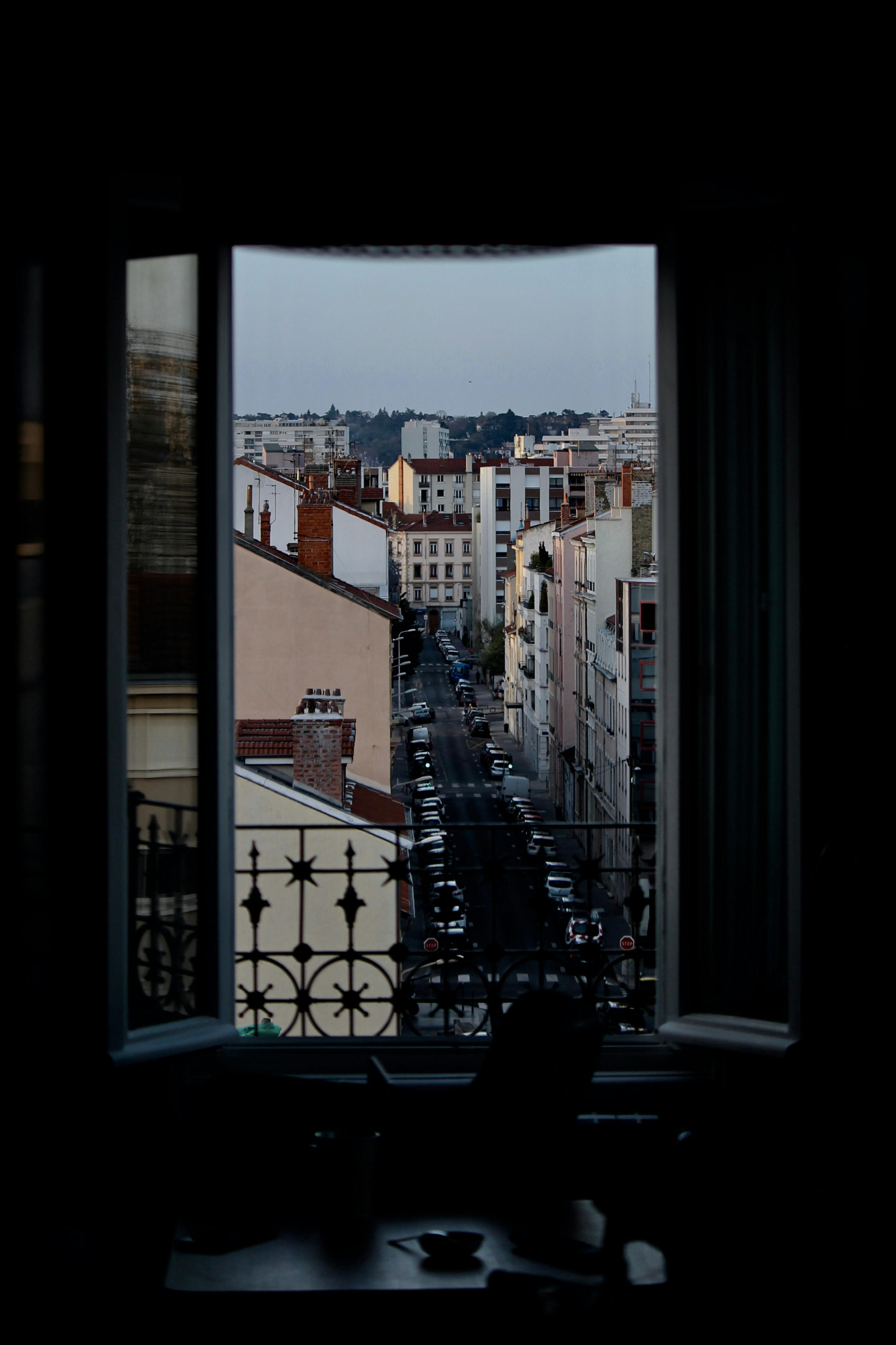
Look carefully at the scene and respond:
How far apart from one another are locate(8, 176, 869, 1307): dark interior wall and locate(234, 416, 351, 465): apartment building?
20685 mm

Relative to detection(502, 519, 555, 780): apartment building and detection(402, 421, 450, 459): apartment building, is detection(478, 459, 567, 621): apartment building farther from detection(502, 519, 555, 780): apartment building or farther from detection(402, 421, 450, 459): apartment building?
detection(402, 421, 450, 459): apartment building

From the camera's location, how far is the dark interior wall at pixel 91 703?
2301 millimetres

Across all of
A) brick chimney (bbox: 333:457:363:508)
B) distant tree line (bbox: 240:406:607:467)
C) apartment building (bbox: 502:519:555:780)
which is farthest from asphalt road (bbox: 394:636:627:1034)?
distant tree line (bbox: 240:406:607:467)

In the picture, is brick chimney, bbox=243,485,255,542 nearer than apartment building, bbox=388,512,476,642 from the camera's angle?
Yes

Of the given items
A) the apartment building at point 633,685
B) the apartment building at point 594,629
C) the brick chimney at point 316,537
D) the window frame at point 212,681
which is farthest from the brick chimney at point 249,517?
the window frame at point 212,681

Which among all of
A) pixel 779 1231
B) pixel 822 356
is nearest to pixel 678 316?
pixel 822 356

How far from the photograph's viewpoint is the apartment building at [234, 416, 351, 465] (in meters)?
31.2

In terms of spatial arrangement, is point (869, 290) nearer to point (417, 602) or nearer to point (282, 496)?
point (282, 496)

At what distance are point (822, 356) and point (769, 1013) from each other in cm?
127

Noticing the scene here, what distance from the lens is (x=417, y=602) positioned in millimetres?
55906

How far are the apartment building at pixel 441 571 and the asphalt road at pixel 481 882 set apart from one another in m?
5.08

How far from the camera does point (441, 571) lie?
56.6 metres

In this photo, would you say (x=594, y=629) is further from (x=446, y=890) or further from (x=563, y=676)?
(x=446, y=890)

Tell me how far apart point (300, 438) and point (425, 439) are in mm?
47176
